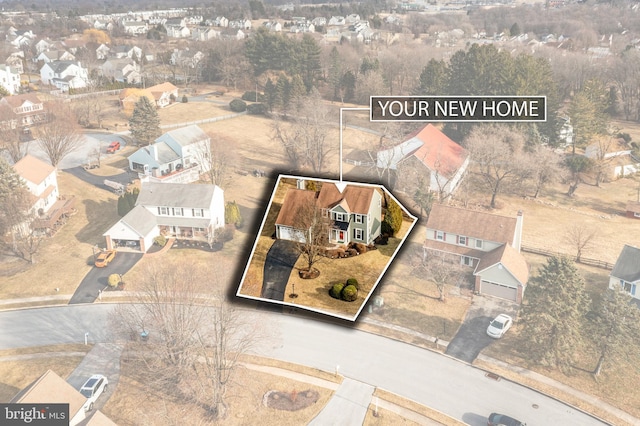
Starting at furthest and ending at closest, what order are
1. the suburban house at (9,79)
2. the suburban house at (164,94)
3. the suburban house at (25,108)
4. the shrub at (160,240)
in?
the suburban house at (9,79) → the suburban house at (164,94) → the suburban house at (25,108) → the shrub at (160,240)

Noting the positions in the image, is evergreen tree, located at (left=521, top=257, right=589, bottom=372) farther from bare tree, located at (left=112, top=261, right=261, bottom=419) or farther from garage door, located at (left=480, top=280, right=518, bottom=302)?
bare tree, located at (left=112, top=261, right=261, bottom=419)

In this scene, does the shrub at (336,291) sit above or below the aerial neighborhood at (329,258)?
above

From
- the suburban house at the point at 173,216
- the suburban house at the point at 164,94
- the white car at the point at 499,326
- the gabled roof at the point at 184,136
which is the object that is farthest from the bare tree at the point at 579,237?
the suburban house at the point at 164,94

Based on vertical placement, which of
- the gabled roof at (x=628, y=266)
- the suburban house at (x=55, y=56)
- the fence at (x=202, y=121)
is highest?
the suburban house at (x=55, y=56)

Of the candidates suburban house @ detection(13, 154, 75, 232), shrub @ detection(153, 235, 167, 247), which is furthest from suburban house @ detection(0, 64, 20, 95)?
shrub @ detection(153, 235, 167, 247)

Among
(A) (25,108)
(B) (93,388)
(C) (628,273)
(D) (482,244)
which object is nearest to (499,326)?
(D) (482,244)

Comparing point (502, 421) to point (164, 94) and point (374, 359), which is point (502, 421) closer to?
point (374, 359)

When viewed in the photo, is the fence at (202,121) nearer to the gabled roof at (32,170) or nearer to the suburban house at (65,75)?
the gabled roof at (32,170)
